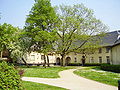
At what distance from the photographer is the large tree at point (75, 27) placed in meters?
30.4

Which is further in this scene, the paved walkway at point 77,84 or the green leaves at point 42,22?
Result: the green leaves at point 42,22

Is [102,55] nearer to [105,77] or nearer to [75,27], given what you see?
[75,27]

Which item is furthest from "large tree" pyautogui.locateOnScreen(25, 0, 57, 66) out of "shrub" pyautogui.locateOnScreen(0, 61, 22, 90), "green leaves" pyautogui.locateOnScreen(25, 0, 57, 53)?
"shrub" pyautogui.locateOnScreen(0, 61, 22, 90)

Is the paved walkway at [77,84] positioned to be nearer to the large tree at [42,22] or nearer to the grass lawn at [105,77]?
the grass lawn at [105,77]

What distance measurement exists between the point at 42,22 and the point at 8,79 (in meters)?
26.4

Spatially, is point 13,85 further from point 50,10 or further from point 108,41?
point 108,41

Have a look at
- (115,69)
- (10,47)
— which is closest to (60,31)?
(10,47)

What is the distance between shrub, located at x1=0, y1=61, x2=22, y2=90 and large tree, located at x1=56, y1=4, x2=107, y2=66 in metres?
24.4

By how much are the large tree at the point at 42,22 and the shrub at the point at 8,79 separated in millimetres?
24207

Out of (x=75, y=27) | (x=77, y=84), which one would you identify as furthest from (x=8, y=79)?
(x=75, y=27)

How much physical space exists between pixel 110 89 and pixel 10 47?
84.1 feet

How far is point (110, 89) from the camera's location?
30.3 ft

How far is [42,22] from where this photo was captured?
30859 millimetres

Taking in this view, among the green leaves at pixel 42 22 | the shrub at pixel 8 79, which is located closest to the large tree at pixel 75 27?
the green leaves at pixel 42 22
